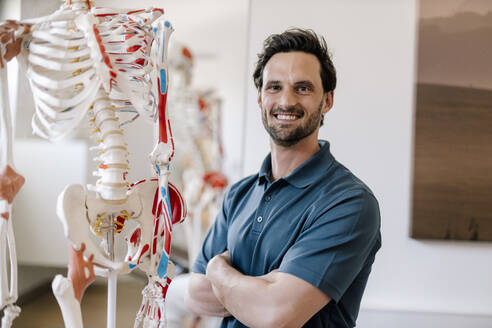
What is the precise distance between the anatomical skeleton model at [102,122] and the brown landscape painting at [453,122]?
1052 mm

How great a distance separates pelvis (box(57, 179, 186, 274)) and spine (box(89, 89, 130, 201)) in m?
0.02

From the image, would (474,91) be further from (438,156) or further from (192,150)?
(192,150)

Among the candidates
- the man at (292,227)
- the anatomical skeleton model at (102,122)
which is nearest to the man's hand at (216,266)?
the man at (292,227)

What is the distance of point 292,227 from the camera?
1.11 meters

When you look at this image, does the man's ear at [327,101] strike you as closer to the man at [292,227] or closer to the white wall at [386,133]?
the man at [292,227]

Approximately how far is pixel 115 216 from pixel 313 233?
0.46 meters

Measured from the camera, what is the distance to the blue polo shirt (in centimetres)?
100

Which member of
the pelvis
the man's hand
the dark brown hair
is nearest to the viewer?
the pelvis

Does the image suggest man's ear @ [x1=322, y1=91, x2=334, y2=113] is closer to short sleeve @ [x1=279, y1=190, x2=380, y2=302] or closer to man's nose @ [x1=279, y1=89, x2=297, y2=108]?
man's nose @ [x1=279, y1=89, x2=297, y2=108]

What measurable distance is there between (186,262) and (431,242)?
4.13ft

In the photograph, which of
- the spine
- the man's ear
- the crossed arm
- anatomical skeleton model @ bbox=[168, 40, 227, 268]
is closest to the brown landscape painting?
the man's ear

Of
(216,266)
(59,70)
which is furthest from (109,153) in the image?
(216,266)

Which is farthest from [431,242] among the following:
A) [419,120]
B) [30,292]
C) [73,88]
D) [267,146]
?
[30,292]

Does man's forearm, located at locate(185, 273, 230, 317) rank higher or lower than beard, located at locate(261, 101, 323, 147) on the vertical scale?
lower
